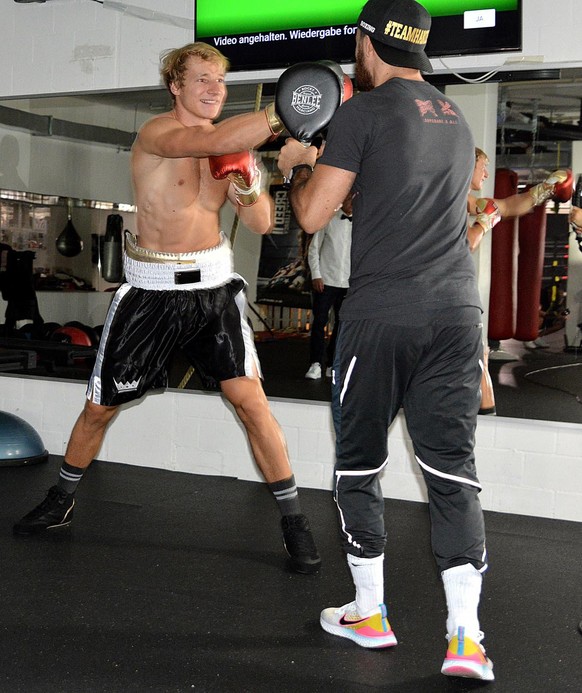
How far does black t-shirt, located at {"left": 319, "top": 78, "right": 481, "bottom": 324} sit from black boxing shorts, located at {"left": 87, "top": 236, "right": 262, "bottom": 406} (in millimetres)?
1052

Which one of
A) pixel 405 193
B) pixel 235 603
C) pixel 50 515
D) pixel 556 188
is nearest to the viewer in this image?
pixel 405 193

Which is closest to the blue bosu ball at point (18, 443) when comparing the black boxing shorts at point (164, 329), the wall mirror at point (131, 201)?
the wall mirror at point (131, 201)

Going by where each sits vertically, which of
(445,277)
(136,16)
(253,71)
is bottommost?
(445,277)

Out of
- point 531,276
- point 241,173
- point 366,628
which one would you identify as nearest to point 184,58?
point 241,173

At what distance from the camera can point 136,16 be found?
4297 millimetres

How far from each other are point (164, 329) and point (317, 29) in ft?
4.71

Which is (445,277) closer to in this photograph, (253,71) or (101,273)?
(253,71)

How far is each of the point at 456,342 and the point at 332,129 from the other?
588mm

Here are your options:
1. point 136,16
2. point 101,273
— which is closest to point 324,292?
point 101,273

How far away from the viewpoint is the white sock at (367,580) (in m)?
2.30

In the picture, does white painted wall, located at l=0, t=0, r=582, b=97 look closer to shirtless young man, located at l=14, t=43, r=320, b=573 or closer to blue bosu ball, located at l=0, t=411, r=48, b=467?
shirtless young man, located at l=14, t=43, r=320, b=573

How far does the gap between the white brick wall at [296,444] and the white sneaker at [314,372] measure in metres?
0.12

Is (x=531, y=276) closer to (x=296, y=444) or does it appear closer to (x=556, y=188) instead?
(x=556, y=188)

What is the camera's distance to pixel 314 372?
4156mm
